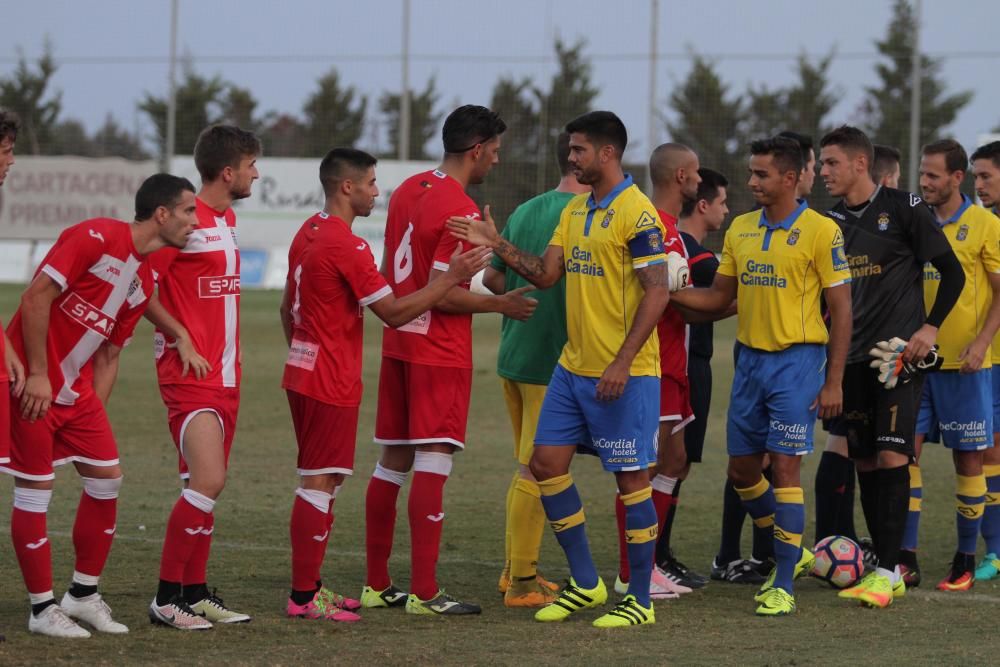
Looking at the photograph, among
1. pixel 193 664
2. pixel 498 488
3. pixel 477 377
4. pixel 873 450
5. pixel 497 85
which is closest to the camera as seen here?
pixel 193 664

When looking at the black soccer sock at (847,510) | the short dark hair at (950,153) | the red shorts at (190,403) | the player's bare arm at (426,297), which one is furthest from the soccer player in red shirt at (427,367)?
the short dark hair at (950,153)

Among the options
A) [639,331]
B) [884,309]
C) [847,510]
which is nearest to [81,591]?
[639,331]

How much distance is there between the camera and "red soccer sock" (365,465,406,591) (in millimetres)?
6781

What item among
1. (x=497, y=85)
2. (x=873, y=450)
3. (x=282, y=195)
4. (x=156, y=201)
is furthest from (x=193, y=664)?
(x=497, y=85)

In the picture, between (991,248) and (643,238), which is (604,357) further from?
(991,248)

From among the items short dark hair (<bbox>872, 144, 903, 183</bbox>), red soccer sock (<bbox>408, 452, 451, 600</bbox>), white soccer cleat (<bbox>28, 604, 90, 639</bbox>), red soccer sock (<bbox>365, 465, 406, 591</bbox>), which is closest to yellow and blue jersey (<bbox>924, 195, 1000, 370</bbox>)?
short dark hair (<bbox>872, 144, 903, 183</bbox>)

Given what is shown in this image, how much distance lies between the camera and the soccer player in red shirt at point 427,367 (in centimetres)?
664

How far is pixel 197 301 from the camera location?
6289mm

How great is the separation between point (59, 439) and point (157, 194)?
114 centimetres

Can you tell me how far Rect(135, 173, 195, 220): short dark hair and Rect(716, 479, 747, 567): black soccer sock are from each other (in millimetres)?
3455

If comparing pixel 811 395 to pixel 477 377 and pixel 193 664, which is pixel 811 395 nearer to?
pixel 193 664

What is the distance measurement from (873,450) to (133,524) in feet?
14.6

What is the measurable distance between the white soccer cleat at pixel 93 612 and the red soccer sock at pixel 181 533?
272 millimetres

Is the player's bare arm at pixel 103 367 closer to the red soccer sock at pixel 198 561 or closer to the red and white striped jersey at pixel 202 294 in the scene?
the red and white striped jersey at pixel 202 294
